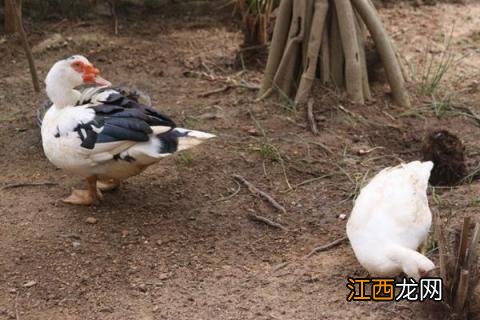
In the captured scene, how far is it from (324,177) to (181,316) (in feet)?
5.21

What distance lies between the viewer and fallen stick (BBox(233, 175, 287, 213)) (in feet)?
15.1

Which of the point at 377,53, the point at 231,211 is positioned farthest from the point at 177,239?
the point at 377,53

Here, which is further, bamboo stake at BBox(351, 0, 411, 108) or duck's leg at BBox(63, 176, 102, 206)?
bamboo stake at BBox(351, 0, 411, 108)

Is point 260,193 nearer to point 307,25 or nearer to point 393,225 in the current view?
point 393,225

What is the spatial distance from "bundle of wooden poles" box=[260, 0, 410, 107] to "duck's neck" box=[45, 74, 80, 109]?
5.71 feet

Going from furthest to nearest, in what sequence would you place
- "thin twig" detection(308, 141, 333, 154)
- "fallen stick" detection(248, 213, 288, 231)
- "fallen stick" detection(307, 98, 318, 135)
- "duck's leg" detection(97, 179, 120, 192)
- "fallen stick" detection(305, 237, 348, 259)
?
"fallen stick" detection(307, 98, 318, 135), "thin twig" detection(308, 141, 333, 154), "duck's leg" detection(97, 179, 120, 192), "fallen stick" detection(248, 213, 288, 231), "fallen stick" detection(305, 237, 348, 259)

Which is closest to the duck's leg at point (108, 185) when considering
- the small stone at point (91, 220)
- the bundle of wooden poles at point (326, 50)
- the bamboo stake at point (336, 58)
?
the small stone at point (91, 220)

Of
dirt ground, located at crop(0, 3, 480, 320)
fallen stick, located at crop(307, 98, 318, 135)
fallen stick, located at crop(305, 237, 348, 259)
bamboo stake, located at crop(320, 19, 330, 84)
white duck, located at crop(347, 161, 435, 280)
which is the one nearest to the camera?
white duck, located at crop(347, 161, 435, 280)

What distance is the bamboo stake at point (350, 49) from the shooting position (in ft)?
18.3

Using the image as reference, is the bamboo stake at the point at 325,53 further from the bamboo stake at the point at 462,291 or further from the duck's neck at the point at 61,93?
the bamboo stake at the point at 462,291

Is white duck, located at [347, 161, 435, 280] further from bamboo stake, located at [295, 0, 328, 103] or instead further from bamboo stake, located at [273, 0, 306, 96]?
bamboo stake, located at [273, 0, 306, 96]

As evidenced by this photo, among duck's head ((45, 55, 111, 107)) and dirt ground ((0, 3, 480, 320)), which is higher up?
duck's head ((45, 55, 111, 107))

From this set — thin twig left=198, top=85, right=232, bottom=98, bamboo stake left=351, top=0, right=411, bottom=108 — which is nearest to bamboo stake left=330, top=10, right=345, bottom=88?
bamboo stake left=351, top=0, right=411, bottom=108

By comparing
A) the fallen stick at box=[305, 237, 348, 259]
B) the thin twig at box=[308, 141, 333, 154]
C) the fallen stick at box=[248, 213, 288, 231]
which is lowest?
the fallen stick at box=[248, 213, 288, 231]
